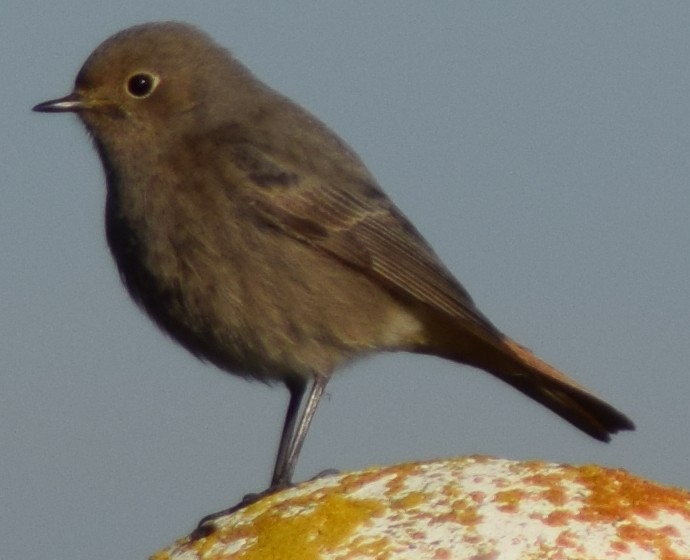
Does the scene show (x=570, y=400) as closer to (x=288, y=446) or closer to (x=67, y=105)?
(x=288, y=446)

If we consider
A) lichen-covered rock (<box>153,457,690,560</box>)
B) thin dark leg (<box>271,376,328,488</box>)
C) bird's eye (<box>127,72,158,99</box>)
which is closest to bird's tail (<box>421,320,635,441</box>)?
thin dark leg (<box>271,376,328,488</box>)

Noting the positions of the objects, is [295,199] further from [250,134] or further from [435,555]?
[435,555]

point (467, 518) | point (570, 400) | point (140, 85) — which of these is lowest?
point (570, 400)

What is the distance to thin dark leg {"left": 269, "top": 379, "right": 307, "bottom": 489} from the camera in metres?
7.53

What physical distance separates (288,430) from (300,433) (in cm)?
20

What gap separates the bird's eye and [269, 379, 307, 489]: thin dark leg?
189cm

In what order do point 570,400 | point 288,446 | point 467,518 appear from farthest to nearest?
point 570,400 → point 288,446 → point 467,518

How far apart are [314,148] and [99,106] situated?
1.28 meters

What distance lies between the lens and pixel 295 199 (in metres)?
8.11

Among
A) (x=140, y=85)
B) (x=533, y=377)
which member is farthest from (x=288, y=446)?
(x=140, y=85)

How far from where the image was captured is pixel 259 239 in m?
7.77

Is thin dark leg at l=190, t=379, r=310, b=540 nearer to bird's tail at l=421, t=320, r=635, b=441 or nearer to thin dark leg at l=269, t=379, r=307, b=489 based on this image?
thin dark leg at l=269, t=379, r=307, b=489

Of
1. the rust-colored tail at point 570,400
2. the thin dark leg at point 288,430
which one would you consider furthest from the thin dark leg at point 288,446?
the rust-colored tail at point 570,400

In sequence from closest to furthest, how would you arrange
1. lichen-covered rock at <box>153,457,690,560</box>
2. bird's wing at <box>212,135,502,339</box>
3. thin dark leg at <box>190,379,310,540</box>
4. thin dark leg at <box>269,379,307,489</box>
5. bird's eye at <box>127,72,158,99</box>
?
lichen-covered rock at <box>153,457,690,560</box>
thin dark leg at <box>190,379,310,540</box>
thin dark leg at <box>269,379,307,489</box>
bird's wing at <box>212,135,502,339</box>
bird's eye at <box>127,72,158,99</box>
